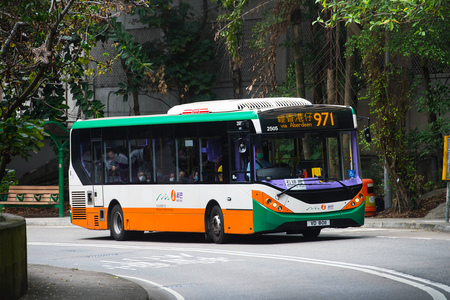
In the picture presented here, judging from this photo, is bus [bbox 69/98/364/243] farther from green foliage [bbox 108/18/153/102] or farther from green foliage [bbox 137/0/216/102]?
green foliage [bbox 137/0/216/102]

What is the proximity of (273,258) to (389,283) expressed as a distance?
3.84 meters

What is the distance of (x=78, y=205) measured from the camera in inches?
850

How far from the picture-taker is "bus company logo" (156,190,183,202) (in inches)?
735

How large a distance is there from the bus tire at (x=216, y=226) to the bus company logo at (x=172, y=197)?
100 centimetres

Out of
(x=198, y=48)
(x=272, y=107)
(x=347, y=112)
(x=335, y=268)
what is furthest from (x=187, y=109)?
(x=198, y=48)

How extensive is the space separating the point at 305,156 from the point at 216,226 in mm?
2496

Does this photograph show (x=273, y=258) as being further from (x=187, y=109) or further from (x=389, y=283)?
(x=187, y=109)

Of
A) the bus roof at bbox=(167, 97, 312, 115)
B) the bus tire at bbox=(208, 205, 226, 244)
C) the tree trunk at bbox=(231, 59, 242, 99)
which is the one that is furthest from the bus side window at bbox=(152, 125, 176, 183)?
the tree trunk at bbox=(231, 59, 242, 99)

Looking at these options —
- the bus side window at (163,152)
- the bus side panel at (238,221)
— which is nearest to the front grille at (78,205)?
the bus side window at (163,152)

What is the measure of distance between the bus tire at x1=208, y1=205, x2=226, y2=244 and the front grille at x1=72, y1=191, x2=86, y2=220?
465cm

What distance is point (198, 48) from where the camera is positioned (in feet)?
108

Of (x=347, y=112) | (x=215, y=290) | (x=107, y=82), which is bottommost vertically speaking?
(x=215, y=290)

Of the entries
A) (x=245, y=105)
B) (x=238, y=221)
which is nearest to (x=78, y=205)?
(x=238, y=221)

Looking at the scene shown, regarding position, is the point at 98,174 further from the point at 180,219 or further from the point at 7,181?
the point at 7,181
